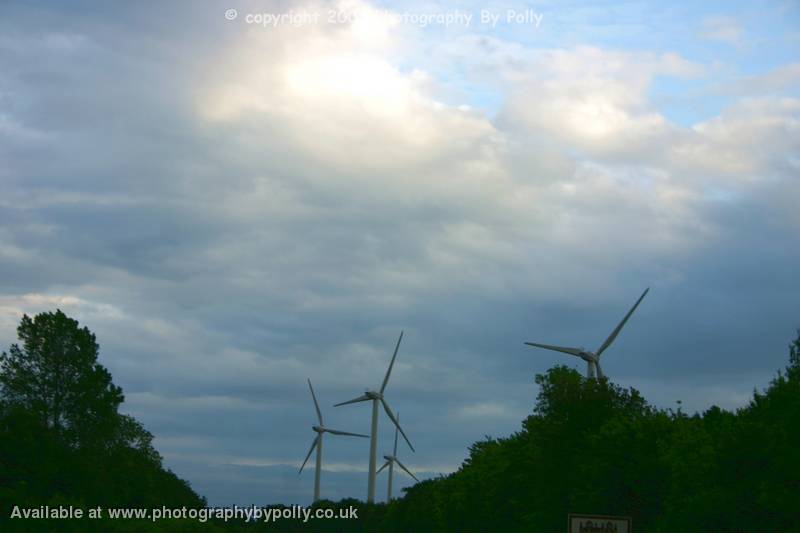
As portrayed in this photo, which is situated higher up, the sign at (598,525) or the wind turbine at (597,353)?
the wind turbine at (597,353)

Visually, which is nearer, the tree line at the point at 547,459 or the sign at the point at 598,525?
the sign at the point at 598,525

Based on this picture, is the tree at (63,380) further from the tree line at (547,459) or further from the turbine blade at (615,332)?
the turbine blade at (615,332)

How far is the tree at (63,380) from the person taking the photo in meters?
120

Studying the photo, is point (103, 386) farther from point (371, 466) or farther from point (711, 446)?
point (711, 446)

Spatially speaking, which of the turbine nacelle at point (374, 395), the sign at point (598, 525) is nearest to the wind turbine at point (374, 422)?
the turbine nacelle at point (374, 395)

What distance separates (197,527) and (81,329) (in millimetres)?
56160

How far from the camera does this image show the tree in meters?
120

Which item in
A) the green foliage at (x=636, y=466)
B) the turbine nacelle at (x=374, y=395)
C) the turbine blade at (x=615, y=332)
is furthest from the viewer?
the turbine nacelle at (x=374, y=395)

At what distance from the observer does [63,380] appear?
403 feet

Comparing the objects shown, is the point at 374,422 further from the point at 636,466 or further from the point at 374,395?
the point at 636,466

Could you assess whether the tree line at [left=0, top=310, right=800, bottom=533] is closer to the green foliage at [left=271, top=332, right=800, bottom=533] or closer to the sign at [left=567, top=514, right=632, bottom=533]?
the green foliage at [left=271, top=332, right=800, bottom=533]

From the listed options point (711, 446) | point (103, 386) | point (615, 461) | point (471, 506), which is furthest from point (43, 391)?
point (711, 446)

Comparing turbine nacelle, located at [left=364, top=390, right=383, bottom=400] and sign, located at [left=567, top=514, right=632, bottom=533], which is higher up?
turbine nacelle, located at [left=364, top=390, right=383, bottom=400]

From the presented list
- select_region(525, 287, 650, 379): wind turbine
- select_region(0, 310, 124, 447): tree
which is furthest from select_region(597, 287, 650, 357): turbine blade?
select_region(0, 310, 124, 447): tree
